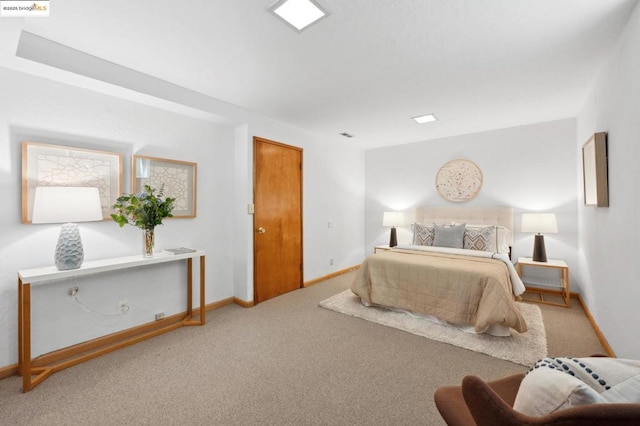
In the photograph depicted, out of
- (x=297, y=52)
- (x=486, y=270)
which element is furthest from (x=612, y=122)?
Answer: (x=297, y=52)

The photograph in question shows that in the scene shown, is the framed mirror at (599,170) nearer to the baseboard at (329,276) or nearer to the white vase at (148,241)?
the baseboard at (329,276)

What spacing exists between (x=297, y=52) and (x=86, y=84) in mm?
1809

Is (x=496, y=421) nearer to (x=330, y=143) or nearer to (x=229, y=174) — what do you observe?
(x=229, y=174)

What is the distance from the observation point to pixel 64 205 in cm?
208

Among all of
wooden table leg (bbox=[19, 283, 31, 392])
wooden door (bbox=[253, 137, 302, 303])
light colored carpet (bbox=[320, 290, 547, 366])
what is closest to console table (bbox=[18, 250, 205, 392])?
wooden table leg (bbox=[19, 283, 31, 392])

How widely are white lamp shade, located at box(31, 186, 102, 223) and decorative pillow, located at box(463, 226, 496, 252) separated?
4259 mm

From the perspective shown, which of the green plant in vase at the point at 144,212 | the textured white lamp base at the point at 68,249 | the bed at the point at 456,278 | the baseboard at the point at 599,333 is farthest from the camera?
the bed at the point at 456,278

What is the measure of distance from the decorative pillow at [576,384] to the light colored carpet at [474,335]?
65.0 inches

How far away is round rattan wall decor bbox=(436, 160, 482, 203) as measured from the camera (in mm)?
4520

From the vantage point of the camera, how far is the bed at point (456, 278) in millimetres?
2623

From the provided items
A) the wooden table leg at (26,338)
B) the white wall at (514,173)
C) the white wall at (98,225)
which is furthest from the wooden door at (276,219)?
the white wall at (514,173)

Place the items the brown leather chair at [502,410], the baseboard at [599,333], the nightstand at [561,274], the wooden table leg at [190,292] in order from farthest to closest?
1. the nightstand at [561,274]
2. the wooden table leg at [190,292]
3. the baseboard at [599,333]
4. the brown leather chair at [502,410]

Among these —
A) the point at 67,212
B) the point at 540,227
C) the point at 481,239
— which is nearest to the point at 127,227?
the point at 67,212

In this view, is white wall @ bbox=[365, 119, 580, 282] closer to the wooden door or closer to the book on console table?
the wooden door
